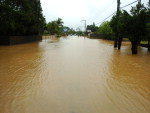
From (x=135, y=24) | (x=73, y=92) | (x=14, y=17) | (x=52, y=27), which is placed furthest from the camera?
(x=52, y=27)

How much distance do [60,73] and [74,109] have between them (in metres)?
3.65

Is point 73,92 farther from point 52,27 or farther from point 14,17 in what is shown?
point 52,27

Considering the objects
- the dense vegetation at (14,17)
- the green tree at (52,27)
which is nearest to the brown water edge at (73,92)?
the dense vegetation at (14,17)

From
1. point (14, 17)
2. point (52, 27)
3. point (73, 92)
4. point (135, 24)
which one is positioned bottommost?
point (73, 92)

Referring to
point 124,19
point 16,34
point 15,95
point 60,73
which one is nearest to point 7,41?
point 16,34

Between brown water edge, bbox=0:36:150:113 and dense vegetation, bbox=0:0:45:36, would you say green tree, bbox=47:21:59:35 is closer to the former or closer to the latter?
dense vegetation, bbox=0:0:45:36

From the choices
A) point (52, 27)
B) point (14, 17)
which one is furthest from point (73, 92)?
A: point (52, 27)

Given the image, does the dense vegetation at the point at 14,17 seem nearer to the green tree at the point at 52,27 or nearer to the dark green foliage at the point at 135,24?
the dark green foliage at the point at 135,24

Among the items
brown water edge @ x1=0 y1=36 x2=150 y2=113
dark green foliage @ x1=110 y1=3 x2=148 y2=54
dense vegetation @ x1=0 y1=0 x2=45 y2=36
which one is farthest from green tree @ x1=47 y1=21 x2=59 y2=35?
brown water edge @ x1=0 y1=36 x2=150 y2=113

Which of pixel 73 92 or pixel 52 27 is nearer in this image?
pixel 73 92

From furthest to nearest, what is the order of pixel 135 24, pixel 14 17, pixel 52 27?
pixel 52 27 < pixel 14 17 < pixel 135 24

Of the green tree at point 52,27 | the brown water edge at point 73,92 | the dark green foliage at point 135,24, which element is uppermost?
the green tree at point 52,27

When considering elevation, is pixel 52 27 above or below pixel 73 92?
above

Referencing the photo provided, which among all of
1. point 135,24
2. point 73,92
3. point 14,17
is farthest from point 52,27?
point 73,92
